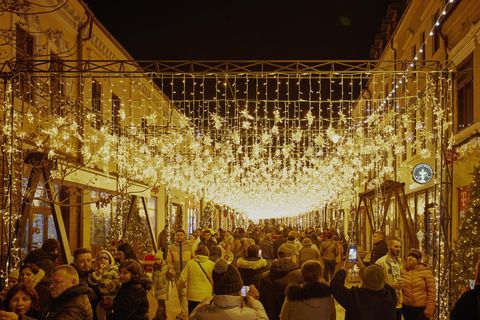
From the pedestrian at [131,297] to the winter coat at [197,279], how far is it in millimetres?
2474

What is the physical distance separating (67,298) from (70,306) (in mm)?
91

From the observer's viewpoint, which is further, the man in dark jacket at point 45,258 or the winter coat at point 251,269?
the winter coat at point 251,269

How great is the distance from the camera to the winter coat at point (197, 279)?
870 centimetres

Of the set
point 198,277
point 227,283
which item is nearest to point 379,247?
point 198,277

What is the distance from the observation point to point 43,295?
23.4 feet

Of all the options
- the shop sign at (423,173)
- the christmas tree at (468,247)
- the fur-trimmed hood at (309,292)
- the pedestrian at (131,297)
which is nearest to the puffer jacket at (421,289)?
the fur-trimmed hood at (309,292)

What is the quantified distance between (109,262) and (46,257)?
1.11m

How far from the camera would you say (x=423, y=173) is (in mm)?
17656

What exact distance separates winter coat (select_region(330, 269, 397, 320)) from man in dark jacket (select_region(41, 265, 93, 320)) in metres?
2.61

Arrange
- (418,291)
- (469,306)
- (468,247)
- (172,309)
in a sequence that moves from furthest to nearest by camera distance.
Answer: (172,309)
(468,247)
(418,291)
(469,306)

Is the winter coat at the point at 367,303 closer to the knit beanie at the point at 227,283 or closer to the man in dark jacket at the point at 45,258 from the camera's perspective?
the knit beanie at the point at 227,283

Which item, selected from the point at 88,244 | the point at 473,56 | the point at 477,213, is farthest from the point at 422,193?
the point at 88,244

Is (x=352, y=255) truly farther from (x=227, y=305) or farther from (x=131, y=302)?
(x=131, y=302)

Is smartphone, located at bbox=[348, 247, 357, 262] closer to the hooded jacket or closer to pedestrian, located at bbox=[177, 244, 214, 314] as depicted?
pedestrian, located at bbox=[177, 244, 214, 314]
